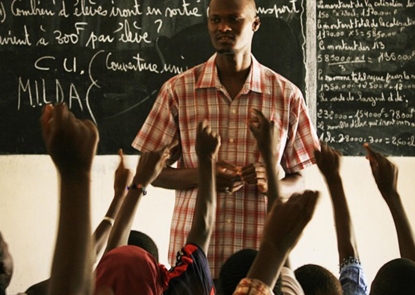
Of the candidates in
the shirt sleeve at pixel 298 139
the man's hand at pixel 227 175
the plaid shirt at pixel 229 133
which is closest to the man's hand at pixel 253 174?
the man's hand at pixel 227 175

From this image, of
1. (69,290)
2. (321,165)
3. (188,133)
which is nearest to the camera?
(69,290)

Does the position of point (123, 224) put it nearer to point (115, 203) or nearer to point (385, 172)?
point (115, 203)

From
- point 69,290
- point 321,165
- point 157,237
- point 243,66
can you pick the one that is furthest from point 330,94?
point 69,290

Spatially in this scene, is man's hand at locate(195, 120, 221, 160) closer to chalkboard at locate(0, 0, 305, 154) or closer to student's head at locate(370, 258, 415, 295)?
student's head at locate(370, 258, 415, 295)

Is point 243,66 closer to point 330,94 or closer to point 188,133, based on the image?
point 188,133

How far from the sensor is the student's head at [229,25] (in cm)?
295

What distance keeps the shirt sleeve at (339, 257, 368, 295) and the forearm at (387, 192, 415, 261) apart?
0.16 m

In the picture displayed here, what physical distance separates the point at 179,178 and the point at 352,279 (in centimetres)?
80

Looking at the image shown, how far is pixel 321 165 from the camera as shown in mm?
2463

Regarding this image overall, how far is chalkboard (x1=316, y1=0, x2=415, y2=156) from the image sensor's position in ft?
14.8

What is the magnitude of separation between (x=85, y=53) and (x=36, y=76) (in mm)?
298

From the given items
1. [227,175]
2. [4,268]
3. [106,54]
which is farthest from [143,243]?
[106,54]

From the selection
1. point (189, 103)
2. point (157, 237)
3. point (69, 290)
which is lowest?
point (157, 237)

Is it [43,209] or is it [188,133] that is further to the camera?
[43,209]
